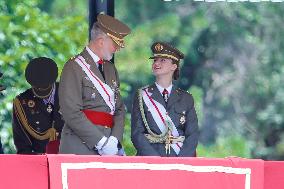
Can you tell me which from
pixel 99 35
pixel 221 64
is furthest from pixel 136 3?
pixel 99 35

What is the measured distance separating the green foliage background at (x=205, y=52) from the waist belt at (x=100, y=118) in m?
2.23

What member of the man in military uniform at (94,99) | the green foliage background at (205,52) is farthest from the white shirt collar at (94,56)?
the green foliage background at (205,52)

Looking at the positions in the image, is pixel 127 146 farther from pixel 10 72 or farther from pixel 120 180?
pixel 120 180

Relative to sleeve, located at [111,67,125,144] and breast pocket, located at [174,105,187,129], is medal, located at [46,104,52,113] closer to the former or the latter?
sleeve, located at [111,67,125,144]

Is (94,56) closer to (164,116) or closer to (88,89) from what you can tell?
(88,89)

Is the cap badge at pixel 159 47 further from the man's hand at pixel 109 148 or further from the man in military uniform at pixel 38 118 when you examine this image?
the man's hand at pixel 109 148

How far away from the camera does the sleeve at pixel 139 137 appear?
870cm

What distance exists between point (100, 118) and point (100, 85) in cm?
23

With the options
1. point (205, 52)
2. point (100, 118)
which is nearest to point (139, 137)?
point (100, 118)

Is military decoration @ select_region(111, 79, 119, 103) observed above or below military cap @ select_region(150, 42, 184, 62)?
below

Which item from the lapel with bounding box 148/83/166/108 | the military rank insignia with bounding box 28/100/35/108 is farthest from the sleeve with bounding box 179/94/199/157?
the military rank insignia with bounding box 28/100/35/108

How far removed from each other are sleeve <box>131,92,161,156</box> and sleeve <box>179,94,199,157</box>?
21cm

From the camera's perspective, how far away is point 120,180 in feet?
23.5

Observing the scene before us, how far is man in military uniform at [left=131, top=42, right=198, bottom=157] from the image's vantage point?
8789 mm
